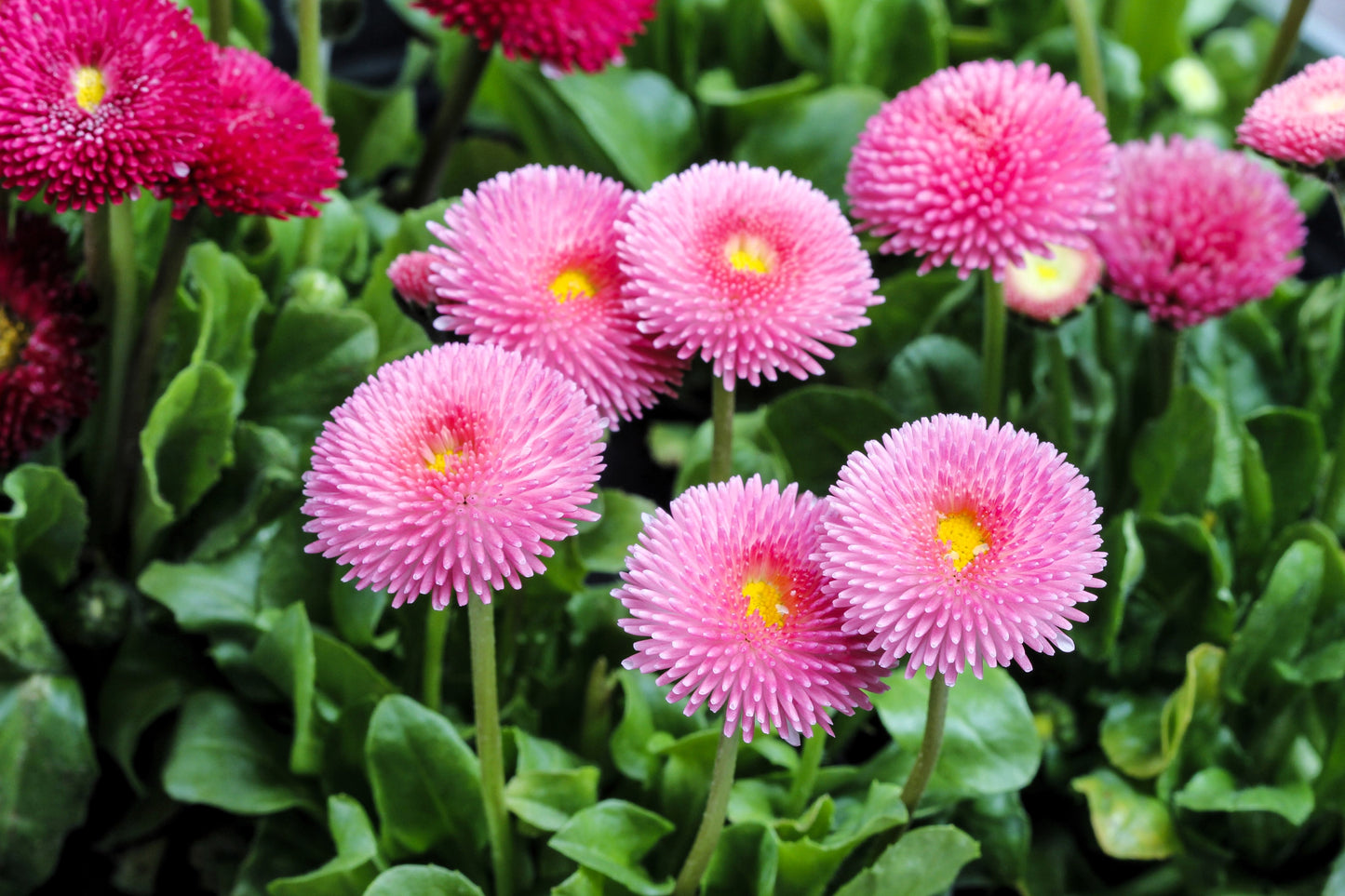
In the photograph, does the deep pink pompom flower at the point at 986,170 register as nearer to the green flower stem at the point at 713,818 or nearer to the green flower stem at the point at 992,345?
the green flower stem at the point at 992,345

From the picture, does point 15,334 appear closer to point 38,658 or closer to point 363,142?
point 38,658

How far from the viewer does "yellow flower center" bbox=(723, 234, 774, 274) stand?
464mm

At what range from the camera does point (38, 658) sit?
64 cm

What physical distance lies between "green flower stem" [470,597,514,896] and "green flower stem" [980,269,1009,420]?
29 cm

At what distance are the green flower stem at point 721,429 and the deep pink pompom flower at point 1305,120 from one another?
24cm

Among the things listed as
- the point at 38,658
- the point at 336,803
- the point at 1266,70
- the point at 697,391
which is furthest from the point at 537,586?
the point at 1266,70

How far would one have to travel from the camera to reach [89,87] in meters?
0.50

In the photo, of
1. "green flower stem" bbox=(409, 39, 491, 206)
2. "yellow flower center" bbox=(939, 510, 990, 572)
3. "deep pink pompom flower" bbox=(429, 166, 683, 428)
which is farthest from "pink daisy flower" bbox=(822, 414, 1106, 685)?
"green flower stem" bbox=(409, 39, 491, 206)

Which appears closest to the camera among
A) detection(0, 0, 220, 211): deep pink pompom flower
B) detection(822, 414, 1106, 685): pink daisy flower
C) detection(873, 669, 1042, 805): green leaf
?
detection(822, 414, 1106, 685): pink daisy flower

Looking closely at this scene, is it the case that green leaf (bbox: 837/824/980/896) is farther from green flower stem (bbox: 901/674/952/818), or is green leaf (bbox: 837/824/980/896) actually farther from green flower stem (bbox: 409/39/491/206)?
green flower stem (bbox: 409/39/491/206)

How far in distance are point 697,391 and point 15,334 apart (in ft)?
1.61

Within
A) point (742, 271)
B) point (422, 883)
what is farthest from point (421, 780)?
point (742, 271)

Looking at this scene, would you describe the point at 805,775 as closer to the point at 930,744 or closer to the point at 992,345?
the point at 930,744

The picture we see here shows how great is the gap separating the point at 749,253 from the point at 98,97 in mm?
253
